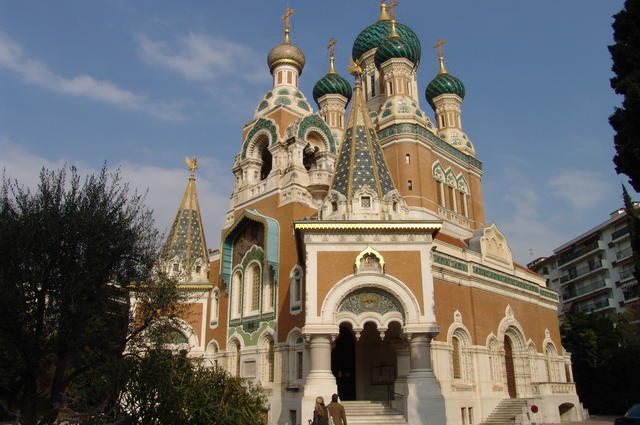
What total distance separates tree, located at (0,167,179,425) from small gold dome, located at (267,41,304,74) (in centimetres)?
1323

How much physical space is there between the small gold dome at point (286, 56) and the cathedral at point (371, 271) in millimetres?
81

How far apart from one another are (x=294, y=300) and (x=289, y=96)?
8235mm

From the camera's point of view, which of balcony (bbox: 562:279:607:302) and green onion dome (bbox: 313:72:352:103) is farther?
balcony (bbox: 562:279:607:302)

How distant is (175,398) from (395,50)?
724 inches

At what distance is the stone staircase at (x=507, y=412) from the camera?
1630 cm

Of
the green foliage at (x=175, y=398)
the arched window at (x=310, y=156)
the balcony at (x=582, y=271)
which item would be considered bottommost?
the green foliage at (x=175, y=398)

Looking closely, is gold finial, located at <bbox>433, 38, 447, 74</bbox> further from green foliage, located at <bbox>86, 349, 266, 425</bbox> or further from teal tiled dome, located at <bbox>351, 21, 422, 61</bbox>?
green foliage, located at <bbox>86, 349, 266, 425</bbox>

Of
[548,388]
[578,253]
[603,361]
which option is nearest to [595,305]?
[578,253]

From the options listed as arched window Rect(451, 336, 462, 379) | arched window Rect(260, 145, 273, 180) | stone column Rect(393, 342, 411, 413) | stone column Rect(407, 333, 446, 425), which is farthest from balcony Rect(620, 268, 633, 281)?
stone column Rect(407, 333, 446, 425)

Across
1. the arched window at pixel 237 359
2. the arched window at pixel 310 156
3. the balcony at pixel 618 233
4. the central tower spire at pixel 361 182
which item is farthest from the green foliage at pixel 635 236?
the balcony at pixel 618 233

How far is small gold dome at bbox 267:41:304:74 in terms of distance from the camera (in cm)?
2286

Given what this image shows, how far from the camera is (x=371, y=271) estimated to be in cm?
1330

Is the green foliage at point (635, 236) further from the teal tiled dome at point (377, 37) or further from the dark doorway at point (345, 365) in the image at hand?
the teal tiled dome at point (377, 37)

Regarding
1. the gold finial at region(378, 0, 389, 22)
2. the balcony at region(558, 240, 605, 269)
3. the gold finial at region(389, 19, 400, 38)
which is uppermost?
the gold finial at region(378, 0, 389, 22)
